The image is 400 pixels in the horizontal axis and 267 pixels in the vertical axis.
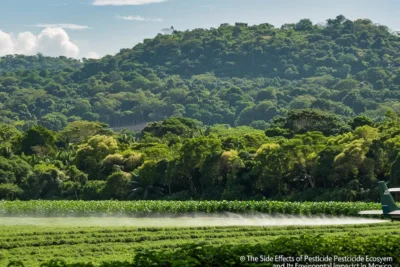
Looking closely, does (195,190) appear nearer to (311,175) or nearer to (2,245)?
(311,175)

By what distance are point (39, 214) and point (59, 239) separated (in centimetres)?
2708

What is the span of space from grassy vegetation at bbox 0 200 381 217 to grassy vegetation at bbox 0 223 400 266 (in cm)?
1108

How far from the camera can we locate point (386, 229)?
3644 cm

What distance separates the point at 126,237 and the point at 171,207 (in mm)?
20773

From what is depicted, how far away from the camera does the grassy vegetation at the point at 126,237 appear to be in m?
32.4

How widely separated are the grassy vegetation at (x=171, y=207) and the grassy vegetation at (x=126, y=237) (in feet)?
36.3

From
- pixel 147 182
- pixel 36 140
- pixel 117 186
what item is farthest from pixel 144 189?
pixel 36 140

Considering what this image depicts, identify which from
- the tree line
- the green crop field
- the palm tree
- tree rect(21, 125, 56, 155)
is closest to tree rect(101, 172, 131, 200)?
the tree line

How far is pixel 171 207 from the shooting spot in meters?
58.1

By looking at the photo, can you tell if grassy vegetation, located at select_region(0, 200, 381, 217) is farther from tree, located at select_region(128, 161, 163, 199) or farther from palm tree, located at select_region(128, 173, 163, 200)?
tree, located at select_region(128, 161, 163, 199)

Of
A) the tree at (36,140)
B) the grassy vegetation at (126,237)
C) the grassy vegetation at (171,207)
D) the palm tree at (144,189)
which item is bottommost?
the grassy vegetation at (126,237)

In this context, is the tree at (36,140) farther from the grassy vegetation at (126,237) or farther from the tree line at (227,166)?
the grassy vegetation at (126,237)

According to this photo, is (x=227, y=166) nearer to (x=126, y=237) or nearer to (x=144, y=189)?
(x=144, y=189)

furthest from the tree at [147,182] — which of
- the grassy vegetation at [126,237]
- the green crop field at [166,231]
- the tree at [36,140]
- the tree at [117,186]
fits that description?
the grassy vegetation at [126,237]
